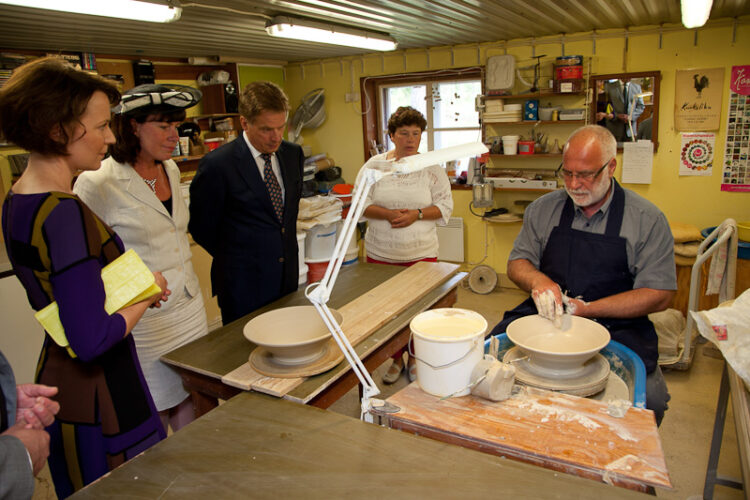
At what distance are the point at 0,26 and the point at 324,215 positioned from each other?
2.62m

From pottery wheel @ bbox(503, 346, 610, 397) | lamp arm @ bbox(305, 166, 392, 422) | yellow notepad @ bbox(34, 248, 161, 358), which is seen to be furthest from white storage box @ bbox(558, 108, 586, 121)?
A: yellow notepad @ bbox(34, 248, 161, 358)

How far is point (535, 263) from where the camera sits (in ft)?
7.52

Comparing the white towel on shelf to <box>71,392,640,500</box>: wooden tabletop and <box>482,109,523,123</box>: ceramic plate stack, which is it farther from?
<box>482,109,523,123</box>: ceramic plate stack

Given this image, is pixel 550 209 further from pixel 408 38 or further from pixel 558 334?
pixel 408 38

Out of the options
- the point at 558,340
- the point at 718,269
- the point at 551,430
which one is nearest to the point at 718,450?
the point at 718,269

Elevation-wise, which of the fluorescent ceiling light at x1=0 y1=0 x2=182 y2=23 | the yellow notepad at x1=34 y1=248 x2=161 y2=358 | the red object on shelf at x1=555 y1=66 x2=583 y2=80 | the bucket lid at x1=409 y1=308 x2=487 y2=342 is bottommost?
the bucket lid at x1=409 y1=308 x2=487 y2=342

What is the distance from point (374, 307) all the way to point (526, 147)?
10.8 feet

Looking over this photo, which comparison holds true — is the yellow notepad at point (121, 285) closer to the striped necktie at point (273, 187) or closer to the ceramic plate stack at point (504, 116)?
the striped necktie at point (273, 187)

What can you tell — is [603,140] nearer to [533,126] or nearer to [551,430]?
[551,430]

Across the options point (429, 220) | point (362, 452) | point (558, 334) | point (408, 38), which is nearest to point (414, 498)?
point (362, 452)

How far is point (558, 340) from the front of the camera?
5.75 feet

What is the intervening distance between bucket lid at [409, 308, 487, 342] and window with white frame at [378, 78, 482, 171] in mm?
4154

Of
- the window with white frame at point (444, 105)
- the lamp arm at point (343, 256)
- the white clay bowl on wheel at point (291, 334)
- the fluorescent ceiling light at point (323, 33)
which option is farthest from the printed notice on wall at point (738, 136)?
the lamp arm at point (343, 256)

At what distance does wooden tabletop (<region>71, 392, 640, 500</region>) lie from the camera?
1155mm
